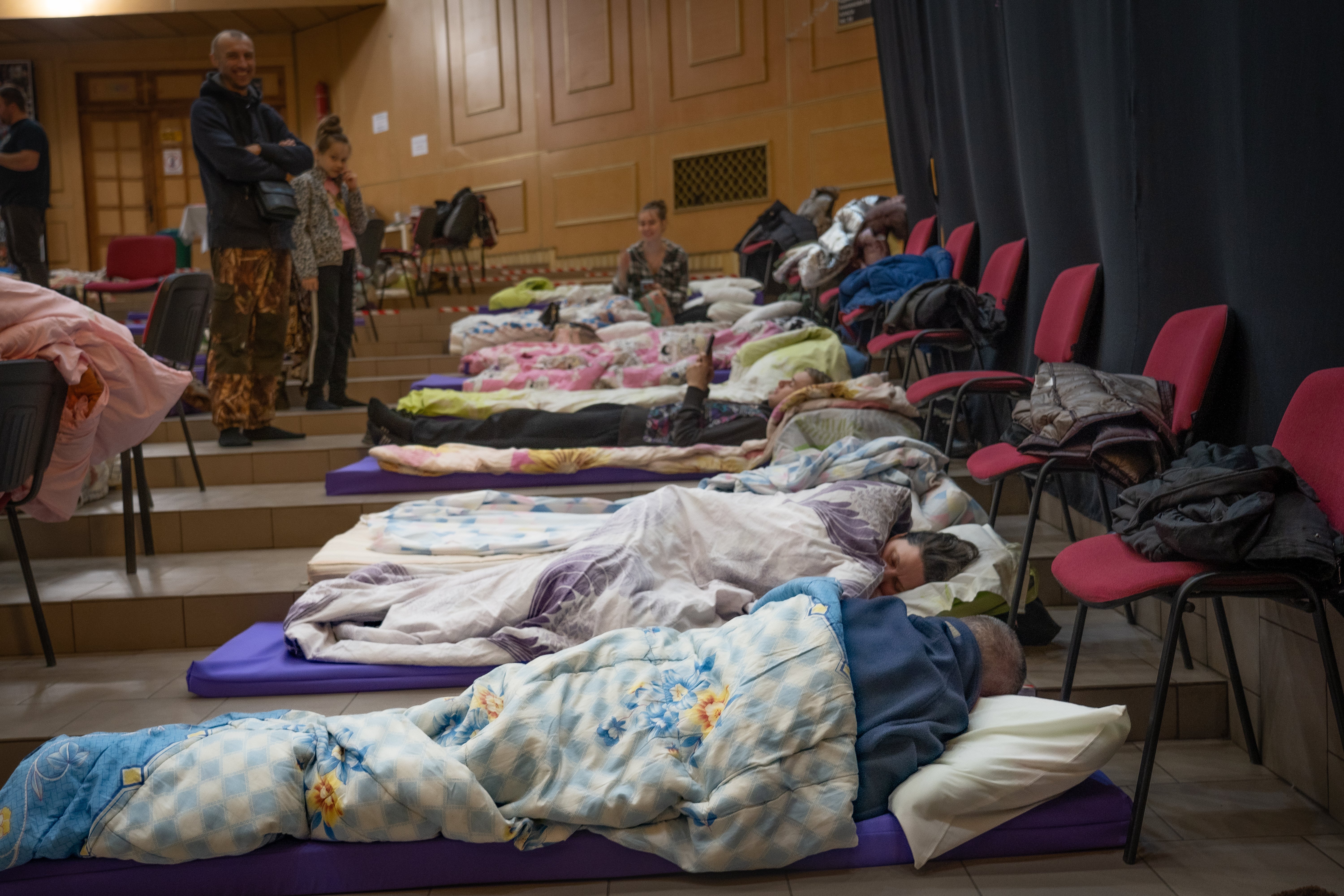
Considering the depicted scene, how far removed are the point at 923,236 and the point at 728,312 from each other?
121 centimetres

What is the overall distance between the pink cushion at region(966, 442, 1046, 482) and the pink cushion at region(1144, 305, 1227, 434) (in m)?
0.32

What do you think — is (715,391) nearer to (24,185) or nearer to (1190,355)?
(1190,355)

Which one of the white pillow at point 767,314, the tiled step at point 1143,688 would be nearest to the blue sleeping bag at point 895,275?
the white pillow at point 767,314

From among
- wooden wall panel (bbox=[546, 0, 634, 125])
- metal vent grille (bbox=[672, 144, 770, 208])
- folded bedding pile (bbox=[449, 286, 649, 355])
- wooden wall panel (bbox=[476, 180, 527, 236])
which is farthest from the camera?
wooden wall panel (bbox=[476, 180, 527, 236])

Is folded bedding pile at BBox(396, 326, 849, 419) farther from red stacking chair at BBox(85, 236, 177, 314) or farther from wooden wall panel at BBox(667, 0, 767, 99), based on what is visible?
wooden wall panel at BBox(667, 0, 767, 99)

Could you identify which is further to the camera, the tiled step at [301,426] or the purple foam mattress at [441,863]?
the tiled step at [301,426]

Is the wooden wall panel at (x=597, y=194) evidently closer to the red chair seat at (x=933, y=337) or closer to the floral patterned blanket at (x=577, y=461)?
the red chair seat at (x=933, y=337)

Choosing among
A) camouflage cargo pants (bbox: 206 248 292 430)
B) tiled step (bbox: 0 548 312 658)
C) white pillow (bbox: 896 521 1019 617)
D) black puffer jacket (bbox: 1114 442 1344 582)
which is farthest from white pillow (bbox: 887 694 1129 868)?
camouflage cargo pants (bbox: 206 248 292 430)

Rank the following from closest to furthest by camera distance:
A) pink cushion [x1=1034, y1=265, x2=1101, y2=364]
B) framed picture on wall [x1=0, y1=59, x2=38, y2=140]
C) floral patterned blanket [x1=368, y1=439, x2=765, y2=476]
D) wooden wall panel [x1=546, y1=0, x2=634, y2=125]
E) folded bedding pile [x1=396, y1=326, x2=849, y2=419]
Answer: pink cushion [x1=1034, y1=265, x2=1101, y2=364], floral patterned blanket [x1=368, y1=439, x2=765, y2=476], folded bedding pile [x1=396, y1=326, x2=849, y2=419], wooden wall panel [x1=546, y1=0, x2=634, y2=125], framed picture on wall [x1=0, y1=59, x2=38, y2=140]

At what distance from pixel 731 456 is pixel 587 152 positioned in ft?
20.8

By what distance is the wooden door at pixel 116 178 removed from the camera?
11562mm

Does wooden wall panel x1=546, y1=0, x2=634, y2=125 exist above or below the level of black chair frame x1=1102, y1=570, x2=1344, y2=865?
above

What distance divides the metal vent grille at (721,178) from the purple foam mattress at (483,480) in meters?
4.96

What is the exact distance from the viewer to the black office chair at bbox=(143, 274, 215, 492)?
11.6 ft
